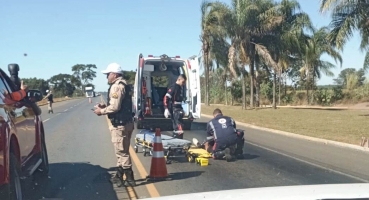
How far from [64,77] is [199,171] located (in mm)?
102600

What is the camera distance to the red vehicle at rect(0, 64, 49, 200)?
507cm

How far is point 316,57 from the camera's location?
4228 cm

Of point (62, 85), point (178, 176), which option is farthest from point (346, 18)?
point (62, 85)

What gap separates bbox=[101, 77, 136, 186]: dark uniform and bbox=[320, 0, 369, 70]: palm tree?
1682cm

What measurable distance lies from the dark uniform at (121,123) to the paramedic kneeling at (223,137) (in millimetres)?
3126

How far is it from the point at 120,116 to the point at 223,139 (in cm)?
328

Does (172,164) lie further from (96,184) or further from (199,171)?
(96,184)

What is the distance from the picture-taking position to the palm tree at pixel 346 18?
74.5ft

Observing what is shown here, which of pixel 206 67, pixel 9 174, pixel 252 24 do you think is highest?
pixel 252 24

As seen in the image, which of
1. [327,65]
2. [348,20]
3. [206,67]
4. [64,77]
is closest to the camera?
[348,20]

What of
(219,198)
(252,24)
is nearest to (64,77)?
(252,24)

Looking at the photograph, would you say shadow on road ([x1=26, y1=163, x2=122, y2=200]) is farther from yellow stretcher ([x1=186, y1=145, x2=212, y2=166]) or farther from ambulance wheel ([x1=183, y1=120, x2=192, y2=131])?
ambulance wheel ([x1=183, y1=120, x2=192, y2=131])

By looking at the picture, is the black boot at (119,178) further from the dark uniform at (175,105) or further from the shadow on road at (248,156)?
the dark uniform at (175,105)

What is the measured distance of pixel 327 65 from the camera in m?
50.3
